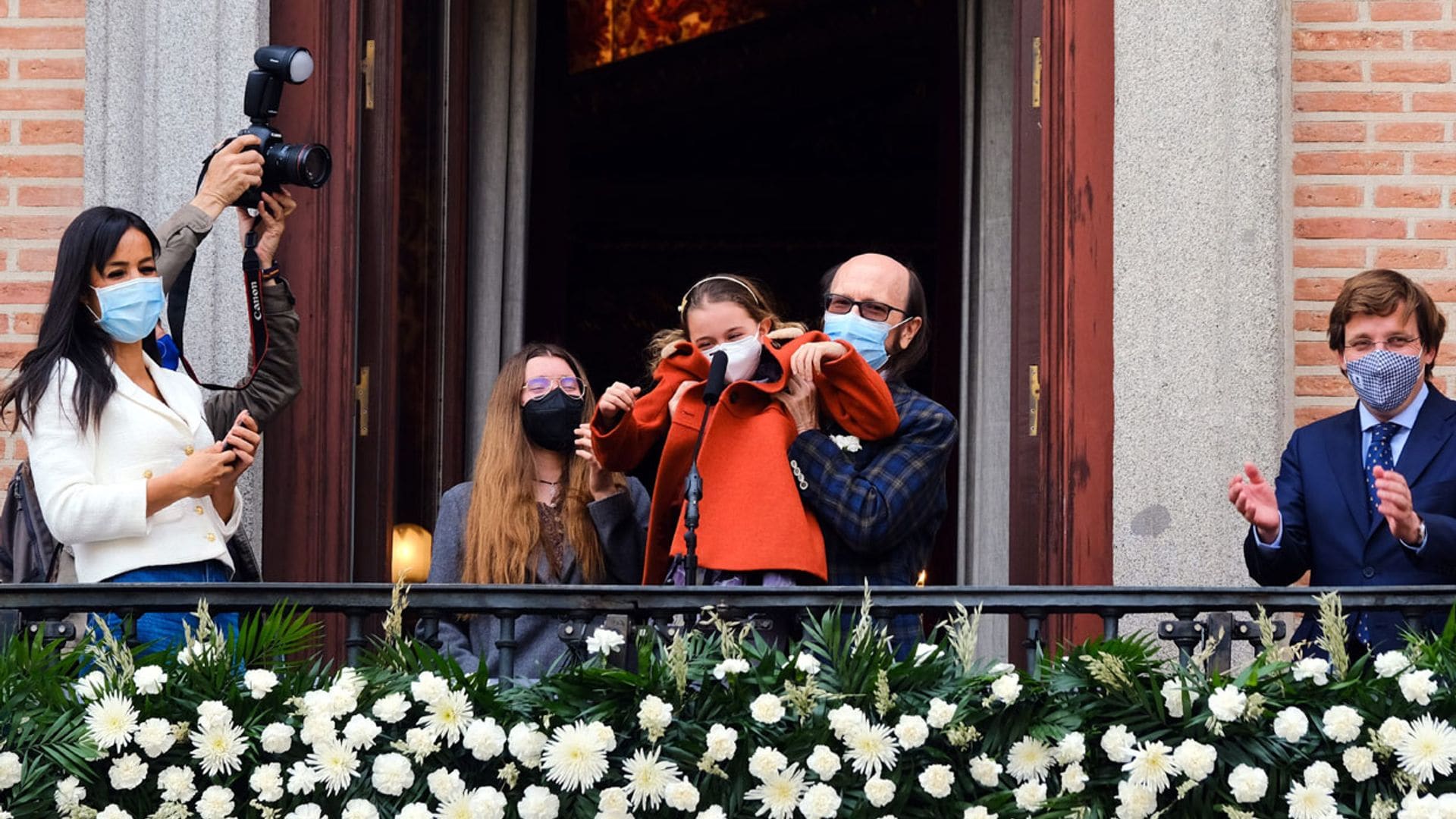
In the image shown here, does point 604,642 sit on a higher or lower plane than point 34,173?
lower

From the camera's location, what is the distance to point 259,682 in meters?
4.13

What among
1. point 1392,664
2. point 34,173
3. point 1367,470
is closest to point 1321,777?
point 1392,664

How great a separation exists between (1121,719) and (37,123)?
3781mm

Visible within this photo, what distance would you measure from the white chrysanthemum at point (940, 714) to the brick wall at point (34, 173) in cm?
325

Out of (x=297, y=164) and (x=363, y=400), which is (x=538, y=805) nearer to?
(x=297, y=164)

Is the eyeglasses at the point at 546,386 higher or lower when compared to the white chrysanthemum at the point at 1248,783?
higher

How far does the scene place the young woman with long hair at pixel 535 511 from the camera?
16.8 feet

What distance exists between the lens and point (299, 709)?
13.7 ft

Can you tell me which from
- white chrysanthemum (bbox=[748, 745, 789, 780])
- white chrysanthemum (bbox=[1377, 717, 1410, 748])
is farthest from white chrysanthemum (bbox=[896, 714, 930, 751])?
white chrysanthemum (bbox=[1377, 717, 1410, 748])

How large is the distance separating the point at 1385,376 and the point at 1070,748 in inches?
54.9

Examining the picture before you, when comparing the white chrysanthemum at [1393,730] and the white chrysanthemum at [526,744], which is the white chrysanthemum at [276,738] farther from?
the white chrysanthemum at [1393,730]

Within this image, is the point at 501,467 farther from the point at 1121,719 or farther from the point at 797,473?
the point at 1121,719

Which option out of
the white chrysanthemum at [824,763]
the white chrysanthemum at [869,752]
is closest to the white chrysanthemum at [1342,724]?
the white chrysanthemum at [869,752]

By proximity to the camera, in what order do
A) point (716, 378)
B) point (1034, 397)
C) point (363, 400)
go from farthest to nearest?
point (363, 400) → point (1034, 397) → point (716, 378)
